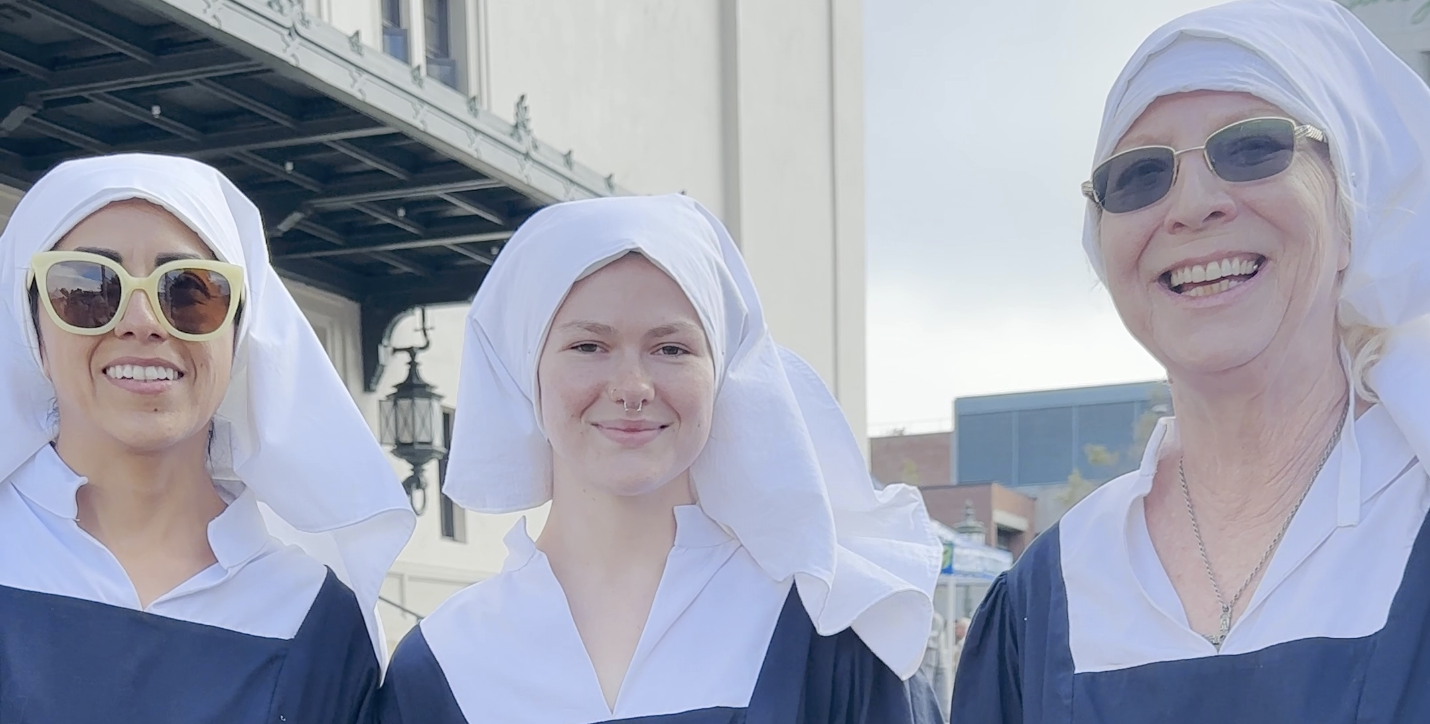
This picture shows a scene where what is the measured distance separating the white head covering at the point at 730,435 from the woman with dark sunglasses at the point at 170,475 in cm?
22

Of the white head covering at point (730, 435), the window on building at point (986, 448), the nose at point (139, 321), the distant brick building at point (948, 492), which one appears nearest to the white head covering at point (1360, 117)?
the white head covering at point (730, 435)

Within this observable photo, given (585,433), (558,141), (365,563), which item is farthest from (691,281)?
(558,141)

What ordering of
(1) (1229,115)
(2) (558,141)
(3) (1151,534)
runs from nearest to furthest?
(1) (1229,115) < (3) (1151,534) < (2) (558,141)

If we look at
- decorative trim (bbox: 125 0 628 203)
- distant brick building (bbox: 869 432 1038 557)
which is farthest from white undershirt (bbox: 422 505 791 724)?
distant brick building (bbox: 869 432 1038 557)

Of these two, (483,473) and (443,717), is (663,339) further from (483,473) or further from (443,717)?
(443,717)

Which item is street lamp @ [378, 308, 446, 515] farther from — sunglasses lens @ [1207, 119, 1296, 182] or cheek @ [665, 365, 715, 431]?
sunglasses lens @ [1207, 119, 1296, 182]

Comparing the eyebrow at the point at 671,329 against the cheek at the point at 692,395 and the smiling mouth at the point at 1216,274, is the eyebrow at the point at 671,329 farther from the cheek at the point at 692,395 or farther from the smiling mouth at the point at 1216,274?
the smiling mouth at the point at 1216,274

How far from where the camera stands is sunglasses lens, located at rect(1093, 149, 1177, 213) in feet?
7.22

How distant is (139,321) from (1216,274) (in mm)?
1599

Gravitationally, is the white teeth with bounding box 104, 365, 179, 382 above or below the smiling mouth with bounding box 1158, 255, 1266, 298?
below

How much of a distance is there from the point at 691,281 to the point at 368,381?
6.29 metres

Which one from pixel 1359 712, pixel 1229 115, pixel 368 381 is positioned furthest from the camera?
pixel 368 381

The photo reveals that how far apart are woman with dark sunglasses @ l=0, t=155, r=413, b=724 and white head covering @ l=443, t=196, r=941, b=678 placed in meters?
0.22

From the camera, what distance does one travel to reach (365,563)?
2666 millimetres
